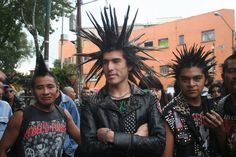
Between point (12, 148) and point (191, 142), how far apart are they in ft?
5.81

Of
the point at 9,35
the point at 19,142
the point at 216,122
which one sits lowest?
the point at 19,142

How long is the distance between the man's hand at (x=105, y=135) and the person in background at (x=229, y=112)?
92 centimetres

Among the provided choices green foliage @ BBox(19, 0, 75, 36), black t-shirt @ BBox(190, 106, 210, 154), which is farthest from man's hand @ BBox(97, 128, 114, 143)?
green foliage @ BBox(19, 0, 75, 36)

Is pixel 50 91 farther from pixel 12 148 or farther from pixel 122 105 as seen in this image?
pixel 122 105

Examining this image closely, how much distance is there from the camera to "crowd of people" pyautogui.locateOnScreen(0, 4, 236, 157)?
3.38 m

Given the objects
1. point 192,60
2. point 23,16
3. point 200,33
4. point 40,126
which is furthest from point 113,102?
point 200,33

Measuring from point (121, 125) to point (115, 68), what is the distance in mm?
493

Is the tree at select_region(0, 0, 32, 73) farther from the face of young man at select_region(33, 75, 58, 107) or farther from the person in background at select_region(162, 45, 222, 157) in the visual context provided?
the person in background at select_region(162, 45, 222, 157)

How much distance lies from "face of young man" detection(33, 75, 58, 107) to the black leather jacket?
0.89 metres

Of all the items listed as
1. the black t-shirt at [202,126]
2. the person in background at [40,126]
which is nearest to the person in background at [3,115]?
the person in background at [40,126]

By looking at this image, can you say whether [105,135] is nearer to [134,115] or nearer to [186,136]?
[134,115]

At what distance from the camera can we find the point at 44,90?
440cm

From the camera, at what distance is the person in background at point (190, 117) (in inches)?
144

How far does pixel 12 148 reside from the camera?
420cm
